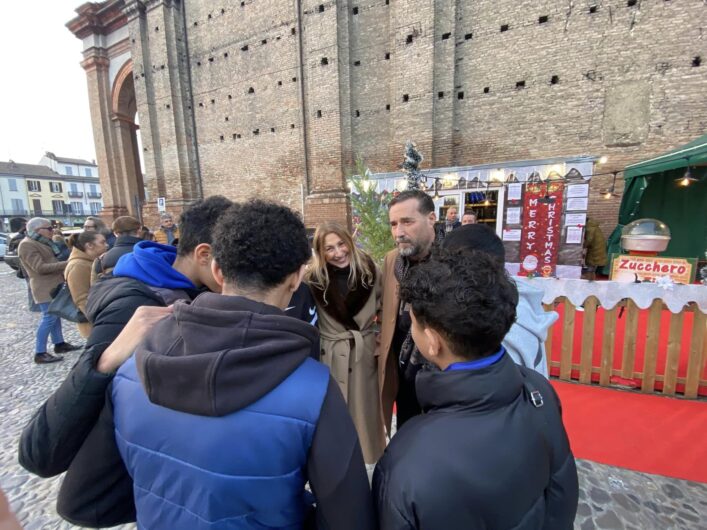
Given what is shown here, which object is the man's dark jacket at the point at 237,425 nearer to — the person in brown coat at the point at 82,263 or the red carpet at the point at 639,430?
the red carpet at the point at 639,430

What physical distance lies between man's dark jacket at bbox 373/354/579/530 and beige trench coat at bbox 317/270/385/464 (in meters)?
1.19

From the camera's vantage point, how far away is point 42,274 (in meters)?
4.43

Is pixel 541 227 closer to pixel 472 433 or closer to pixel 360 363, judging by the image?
pixel 360 363

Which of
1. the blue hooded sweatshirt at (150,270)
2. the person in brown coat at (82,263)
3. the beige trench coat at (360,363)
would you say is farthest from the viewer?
the person in brown coat at (82,263)

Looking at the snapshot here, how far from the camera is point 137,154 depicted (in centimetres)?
1869

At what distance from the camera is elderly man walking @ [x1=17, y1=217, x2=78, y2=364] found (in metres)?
4.36

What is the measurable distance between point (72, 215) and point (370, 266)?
58335 millimetres

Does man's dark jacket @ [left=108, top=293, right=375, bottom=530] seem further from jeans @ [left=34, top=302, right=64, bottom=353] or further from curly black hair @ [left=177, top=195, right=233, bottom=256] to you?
jeans @ [left=34, top=302, right=64, bottom=353]

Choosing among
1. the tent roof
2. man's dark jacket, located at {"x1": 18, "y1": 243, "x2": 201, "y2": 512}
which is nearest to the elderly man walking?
man's dark jacket, located at {"x1": 18, "y1": 243, "x2": 201, "y2": 512}

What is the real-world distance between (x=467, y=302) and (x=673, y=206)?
1060cm

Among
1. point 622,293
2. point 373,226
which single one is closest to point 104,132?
point 373,226

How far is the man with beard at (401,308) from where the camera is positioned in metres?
1.96

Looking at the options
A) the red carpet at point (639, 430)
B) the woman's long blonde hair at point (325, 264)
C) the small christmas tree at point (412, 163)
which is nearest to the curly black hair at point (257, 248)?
the woman's long blonde hair at point (325, 264)

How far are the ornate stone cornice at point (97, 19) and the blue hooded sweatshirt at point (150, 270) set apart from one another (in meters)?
20.6
